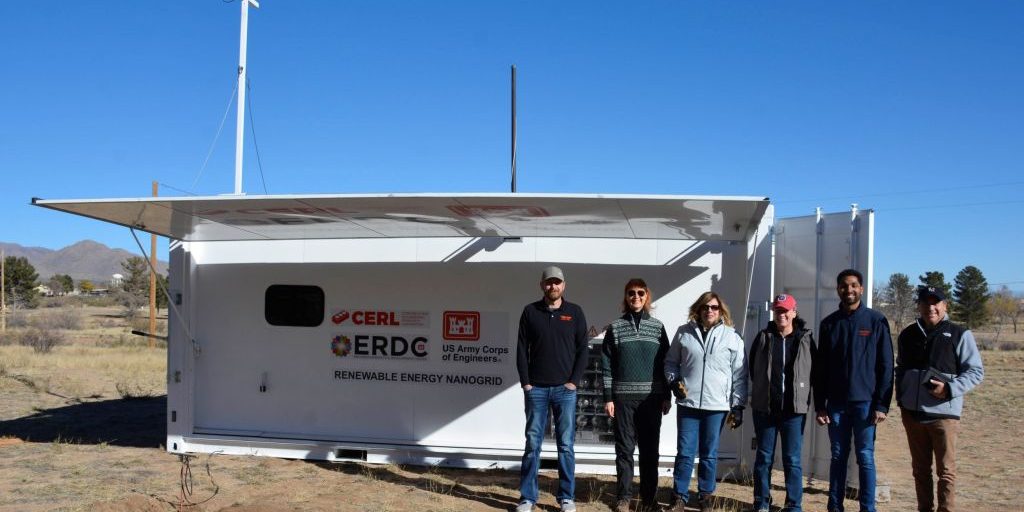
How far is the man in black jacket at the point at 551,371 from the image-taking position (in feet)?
19.0

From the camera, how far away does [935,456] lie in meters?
5.49

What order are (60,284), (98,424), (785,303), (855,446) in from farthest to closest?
(60,284) < (98,424) < (785,303) < (855,446)

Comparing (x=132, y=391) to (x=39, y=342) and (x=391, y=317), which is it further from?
(x=39, y=342)

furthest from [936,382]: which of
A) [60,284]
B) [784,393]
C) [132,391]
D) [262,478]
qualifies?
[60,284]

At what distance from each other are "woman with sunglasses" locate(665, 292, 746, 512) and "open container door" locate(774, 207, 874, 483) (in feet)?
3.65

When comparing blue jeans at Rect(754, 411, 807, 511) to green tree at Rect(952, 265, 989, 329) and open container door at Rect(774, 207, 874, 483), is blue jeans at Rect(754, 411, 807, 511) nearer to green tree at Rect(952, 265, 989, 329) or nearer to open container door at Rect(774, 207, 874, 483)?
open container door at Rect(774, 207, 874, 483)

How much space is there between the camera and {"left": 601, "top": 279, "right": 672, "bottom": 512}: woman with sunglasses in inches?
228

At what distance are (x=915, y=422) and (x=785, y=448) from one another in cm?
82

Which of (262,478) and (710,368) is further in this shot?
(262,478)

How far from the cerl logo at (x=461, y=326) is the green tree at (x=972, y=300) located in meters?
37.5

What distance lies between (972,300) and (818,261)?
3781 cm

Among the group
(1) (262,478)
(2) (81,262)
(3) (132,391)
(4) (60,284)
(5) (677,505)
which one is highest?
(2) (81,262)

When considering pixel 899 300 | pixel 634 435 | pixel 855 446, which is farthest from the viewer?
pixel 899 300

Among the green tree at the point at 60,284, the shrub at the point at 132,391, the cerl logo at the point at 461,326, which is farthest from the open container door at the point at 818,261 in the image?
the green tree at the point at 60,284
